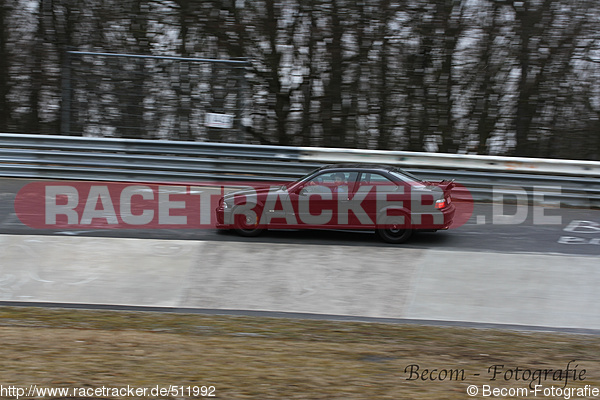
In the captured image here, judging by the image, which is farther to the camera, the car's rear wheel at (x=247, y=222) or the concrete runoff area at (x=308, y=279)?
the car's rear wheel at (x=247, y=222)

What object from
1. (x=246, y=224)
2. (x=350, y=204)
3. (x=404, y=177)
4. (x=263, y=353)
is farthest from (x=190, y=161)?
(x=263, y=353)

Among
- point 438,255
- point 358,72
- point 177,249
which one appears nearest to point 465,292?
point 438,255

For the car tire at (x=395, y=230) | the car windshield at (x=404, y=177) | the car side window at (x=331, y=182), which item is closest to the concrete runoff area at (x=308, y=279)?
the car tire at (x=395, y=230)

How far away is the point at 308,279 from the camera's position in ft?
28.9

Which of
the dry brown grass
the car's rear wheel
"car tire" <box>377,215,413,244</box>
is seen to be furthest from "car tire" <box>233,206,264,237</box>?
the dry brown grass

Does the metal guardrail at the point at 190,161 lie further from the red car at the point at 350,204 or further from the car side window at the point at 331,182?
the car side window at the point at 331,182

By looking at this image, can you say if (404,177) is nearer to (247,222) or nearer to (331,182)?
(331,182)

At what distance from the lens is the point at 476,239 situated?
10.5 metres

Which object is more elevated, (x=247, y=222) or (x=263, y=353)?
(x=247, y=222)

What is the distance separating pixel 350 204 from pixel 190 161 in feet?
16.6

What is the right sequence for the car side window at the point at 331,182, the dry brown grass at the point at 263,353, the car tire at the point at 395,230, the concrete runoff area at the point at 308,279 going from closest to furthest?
the dry brown grass at the point at 263,353
the concrete runoff area at the point at 308,279
the car tire at the point at 395,230
the car side window at the point at 331,182

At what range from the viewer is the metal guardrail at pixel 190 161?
13430 mm

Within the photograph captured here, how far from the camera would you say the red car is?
9.99 metres

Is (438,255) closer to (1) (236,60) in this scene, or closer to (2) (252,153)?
(2) (252,153)
